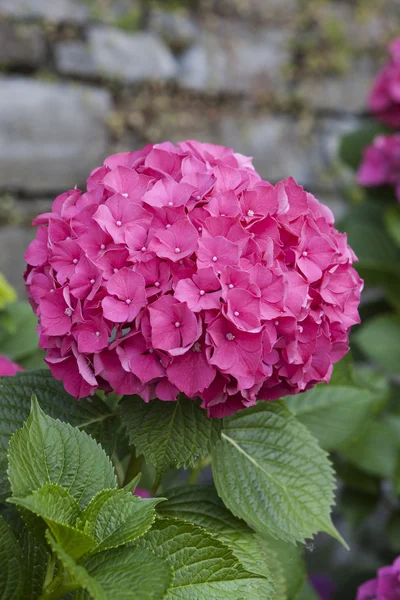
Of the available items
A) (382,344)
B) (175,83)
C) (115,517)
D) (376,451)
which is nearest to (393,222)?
(382,344)

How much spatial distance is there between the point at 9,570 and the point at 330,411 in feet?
1.84

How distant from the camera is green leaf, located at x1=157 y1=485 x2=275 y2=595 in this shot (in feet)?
A: 2.45

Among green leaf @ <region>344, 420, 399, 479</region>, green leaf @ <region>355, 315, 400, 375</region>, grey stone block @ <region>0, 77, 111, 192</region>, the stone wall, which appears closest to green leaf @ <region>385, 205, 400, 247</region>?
green leaf @ <region>355, 315, 400, 375</region>

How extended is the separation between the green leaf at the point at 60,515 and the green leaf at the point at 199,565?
9cm

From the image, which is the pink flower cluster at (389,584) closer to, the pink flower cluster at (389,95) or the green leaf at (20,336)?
the green leaf at (20,336)

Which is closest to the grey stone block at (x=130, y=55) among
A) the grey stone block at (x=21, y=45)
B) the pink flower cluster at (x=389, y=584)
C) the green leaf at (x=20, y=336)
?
the grey stone block at (x=21, y=45)

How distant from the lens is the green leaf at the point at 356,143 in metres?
2.06

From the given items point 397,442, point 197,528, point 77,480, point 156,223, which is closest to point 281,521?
point 197,528

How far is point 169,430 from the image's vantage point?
71 centimetres

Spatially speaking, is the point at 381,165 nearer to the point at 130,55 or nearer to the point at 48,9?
the point at 130,55

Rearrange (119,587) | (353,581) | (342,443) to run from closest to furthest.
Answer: (119,587)
(342,443)
(353,581)

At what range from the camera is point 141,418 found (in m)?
0.72

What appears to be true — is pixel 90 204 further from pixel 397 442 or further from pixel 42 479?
pixel 397 442

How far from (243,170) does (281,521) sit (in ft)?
1.32
